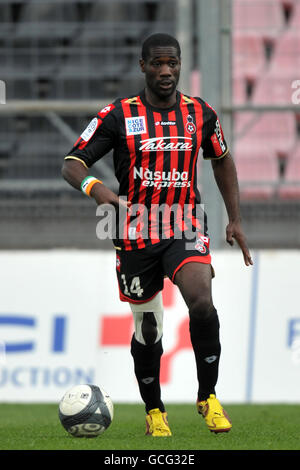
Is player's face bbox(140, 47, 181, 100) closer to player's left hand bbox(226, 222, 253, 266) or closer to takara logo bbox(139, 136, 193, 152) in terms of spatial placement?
takara logo bbox(139, 136, 193, 152)

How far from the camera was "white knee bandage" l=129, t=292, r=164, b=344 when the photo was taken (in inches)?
206

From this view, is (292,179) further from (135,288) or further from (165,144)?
(135,288)

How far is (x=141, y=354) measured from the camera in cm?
530

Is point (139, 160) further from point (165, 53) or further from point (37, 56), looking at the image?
point (37, 56)

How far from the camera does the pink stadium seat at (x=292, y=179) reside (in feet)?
28.8

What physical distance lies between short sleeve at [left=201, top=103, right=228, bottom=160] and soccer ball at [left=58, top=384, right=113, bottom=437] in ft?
4.91

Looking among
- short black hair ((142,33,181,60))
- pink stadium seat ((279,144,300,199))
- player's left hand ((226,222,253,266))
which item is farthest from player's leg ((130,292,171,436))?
pink stadium seat ((279,144,300,199))

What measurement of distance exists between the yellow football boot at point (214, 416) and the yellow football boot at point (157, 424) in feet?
0.79

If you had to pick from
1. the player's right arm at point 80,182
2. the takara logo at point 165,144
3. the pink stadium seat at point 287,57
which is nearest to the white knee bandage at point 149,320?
the player's right arm at point 80,182

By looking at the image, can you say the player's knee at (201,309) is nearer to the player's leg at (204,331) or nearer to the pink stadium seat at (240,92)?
the player's leg at (204,331)

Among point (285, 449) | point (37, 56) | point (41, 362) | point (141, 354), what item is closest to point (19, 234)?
point (41, 362)

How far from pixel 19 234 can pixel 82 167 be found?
13.0ft

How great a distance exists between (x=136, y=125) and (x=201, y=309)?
1058 mm

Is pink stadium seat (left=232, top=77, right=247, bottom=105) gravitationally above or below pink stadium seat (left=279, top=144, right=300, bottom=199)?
above
